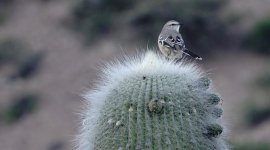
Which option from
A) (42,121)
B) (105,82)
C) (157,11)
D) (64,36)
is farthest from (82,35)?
(105,82)

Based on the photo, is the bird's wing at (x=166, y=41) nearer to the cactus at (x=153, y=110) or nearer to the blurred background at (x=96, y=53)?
the cactus at (x=153, y=110)

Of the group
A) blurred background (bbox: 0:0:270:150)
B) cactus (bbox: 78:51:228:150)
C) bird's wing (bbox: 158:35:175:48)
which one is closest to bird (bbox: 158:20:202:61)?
bird's wing (bbox: 158:35:175:48)

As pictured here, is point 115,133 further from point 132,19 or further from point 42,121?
point 132,19

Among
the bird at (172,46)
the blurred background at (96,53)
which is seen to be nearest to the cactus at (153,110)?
the bird at (172,46)

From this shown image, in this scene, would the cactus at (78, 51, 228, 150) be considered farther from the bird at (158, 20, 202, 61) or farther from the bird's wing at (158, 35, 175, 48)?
the bird's wing at (158, 35, 175, 48)

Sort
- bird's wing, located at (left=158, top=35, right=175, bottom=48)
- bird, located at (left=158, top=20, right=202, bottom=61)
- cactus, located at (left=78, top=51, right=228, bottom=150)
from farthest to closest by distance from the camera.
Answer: bird's wing, located at (left=158, top=35, right=175, bottom=48), bird, located at (left=158, top=20, right=202, bottom=61), cactus, located at (left=78, top=51, right=228, bottom=150)

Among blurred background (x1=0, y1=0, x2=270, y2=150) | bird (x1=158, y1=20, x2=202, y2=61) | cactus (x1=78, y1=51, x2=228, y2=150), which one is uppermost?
blurred background (x1=0, y1=0, x2=270, y2=150)

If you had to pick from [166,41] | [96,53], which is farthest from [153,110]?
[96,53]

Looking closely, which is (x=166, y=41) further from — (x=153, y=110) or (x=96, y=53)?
(x=96, y=53)
